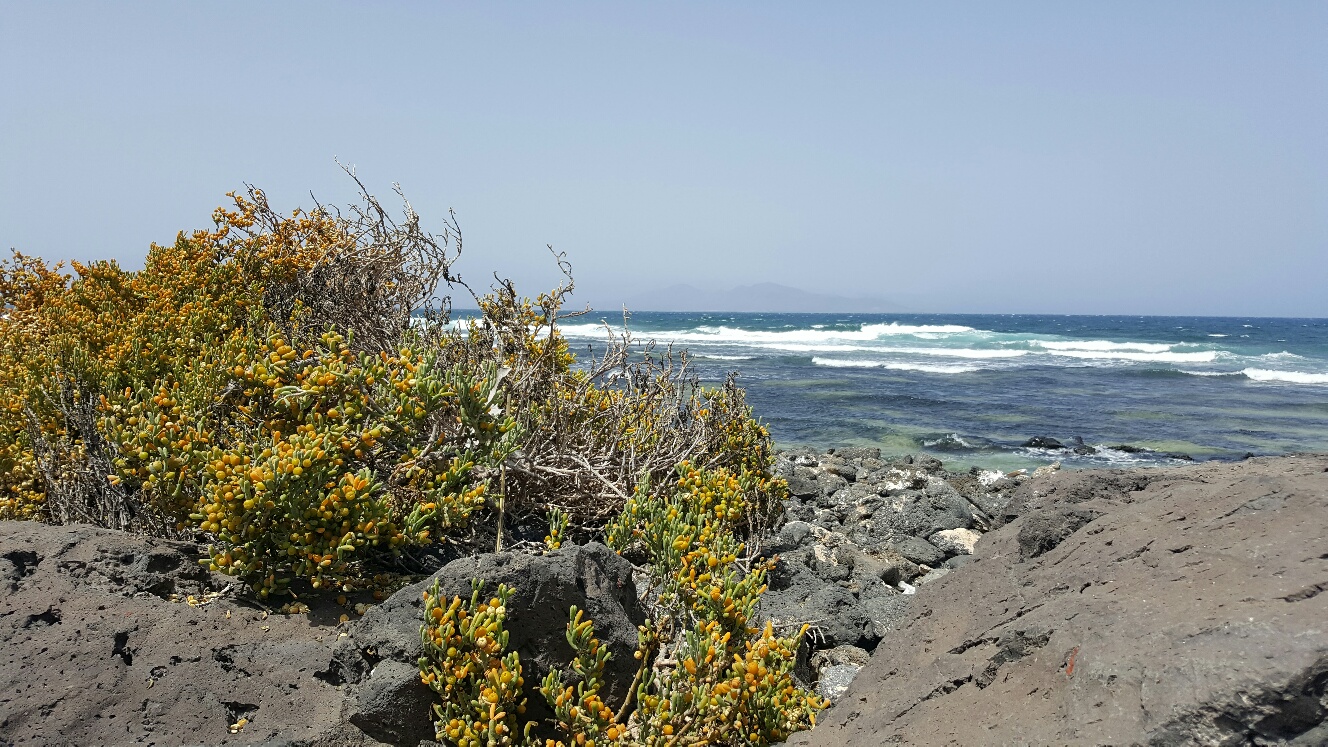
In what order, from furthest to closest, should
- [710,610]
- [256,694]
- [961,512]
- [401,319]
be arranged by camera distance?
1. [961,512]
2. [401,319]
3. [710,610]
4. [256,694]

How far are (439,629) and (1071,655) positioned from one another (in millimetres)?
1945

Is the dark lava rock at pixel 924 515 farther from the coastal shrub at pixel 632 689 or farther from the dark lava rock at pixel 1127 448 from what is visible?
the dark lava rock at pixel 1127 448

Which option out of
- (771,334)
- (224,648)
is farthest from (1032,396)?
(771,334)

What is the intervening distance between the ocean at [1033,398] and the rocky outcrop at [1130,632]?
12.0 ft

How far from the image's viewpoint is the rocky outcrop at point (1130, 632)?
1615 millimetres

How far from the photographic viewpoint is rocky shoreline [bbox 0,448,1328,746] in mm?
1736

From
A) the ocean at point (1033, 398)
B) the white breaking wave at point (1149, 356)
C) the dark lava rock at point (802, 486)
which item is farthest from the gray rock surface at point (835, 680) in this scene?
the white breaking wave at point (1149, 356)

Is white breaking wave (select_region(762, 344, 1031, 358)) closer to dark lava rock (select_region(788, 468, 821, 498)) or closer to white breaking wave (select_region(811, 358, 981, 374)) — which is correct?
white breaking wave (select_region(811, 358, 981, 374))

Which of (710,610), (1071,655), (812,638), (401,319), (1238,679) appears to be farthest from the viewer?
(401,319)

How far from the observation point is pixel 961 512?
26.1ft

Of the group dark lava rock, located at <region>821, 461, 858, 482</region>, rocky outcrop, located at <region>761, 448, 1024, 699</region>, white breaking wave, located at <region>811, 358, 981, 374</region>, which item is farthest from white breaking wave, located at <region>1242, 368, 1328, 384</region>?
dark lava rock, located at <region>821, 461, 858, 482</region>

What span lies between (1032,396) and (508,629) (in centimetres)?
2268

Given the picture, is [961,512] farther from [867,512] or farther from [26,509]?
[26,509]

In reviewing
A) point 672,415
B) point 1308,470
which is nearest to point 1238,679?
point 1308,470
